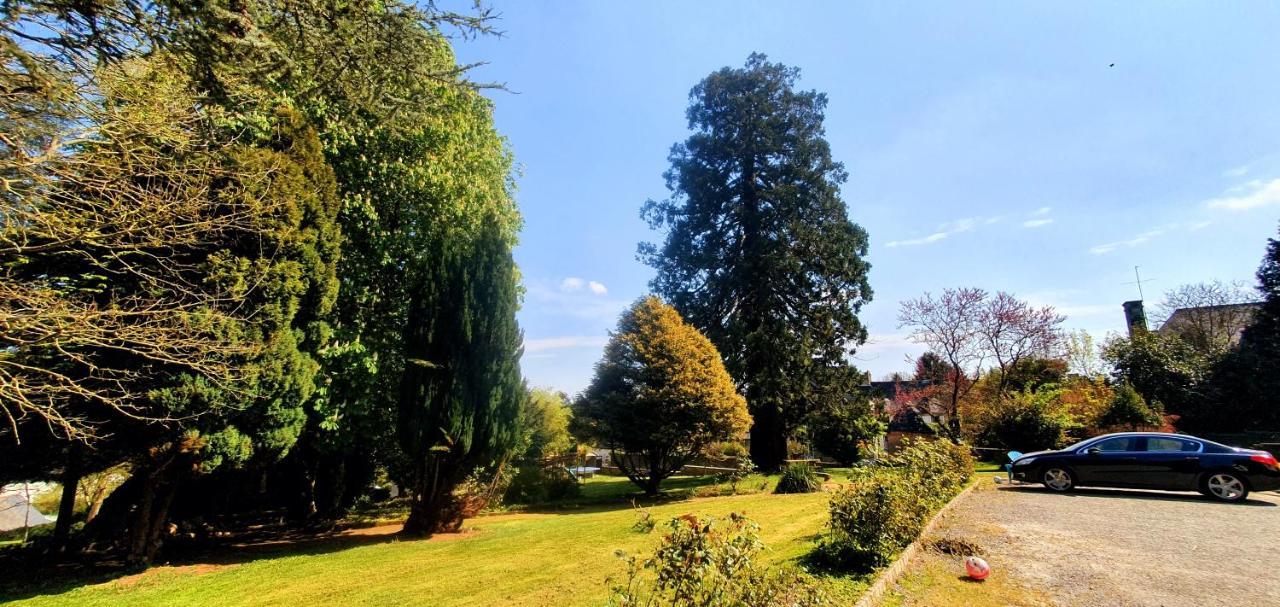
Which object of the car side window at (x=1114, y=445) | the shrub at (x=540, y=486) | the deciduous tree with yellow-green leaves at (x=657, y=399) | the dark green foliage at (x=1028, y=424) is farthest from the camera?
the shrub at (x=540, y=486)

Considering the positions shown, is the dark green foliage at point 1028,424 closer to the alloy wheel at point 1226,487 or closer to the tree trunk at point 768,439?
the alloy wheel at point 1226,487

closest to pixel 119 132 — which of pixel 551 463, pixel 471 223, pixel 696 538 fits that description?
→ pixel 696 538

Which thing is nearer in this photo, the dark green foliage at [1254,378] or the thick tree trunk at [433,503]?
the thick tree trunk at [433,503]

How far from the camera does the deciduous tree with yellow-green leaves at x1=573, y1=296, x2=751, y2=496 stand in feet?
50.4

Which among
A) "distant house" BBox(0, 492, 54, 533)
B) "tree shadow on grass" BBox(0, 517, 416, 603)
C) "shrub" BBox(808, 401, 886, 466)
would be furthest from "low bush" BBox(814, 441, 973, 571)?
"distant house" BBox(0, 492, 54, 533)

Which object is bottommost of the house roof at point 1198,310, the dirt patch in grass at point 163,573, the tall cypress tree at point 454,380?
the dirt patch in grass at point 163,573

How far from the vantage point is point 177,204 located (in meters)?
6.35

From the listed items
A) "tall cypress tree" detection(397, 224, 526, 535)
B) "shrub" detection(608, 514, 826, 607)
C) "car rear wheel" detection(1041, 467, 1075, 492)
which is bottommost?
"car rear wheel" detection(1041, 467, 1075, 492)

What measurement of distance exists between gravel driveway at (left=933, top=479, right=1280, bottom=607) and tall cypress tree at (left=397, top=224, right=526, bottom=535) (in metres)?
8.99

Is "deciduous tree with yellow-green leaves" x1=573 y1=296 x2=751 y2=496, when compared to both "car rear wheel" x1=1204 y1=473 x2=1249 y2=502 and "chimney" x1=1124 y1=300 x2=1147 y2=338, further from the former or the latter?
"chimney" x1=1124 y1=300 x2=1147 y2=338

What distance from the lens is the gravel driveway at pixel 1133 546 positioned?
16.0 feet

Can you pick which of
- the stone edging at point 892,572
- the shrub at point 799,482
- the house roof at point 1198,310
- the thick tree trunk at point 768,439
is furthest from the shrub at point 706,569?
the house roof at point 1198,310

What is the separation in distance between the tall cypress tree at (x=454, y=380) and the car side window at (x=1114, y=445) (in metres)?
13.2

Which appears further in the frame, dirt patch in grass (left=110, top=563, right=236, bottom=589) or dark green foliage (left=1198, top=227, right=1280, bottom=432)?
dark green foliage (left=1198, top=227, right=1280, bottom=432)
